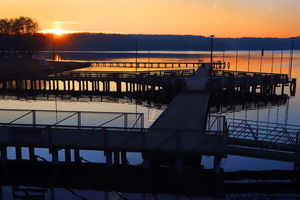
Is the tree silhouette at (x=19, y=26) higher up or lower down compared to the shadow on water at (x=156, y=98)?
higher up

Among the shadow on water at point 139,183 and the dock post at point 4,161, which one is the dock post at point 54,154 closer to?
the shadow on water at point 139,183

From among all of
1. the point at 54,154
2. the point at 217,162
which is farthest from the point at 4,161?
the point at 217,162

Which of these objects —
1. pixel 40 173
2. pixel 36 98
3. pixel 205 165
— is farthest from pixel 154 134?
pixel 36 98

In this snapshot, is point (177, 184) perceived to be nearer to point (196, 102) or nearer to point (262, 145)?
point (262, 145)

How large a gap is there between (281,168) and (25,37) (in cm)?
11676

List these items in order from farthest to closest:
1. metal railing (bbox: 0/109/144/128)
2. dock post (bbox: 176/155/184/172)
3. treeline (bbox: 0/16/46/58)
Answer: treeline (bbox: 0/16/46/58)
metal railing (bbox: 0/109/144/128)
dock post (bbox: 176/155/184/172)

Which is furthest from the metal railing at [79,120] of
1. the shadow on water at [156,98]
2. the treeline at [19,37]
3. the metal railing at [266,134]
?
the treeline at [19,37]

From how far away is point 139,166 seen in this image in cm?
2347

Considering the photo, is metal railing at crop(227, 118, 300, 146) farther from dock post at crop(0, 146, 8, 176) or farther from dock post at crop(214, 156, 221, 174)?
dock post at crop(0, 146, 8, 176)

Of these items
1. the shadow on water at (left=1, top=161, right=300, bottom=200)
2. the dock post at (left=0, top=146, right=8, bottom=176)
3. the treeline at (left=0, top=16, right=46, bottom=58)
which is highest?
the treeline at (left=0, top=16, right=46, bottom=58)

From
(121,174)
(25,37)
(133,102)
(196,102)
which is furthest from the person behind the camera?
(25,37)

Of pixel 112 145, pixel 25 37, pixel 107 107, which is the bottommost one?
pixel 107 107

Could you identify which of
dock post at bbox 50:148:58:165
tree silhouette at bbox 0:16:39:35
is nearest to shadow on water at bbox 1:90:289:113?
dock post at bbox 50:148:58:165

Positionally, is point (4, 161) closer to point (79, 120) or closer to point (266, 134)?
point (79, 120)
